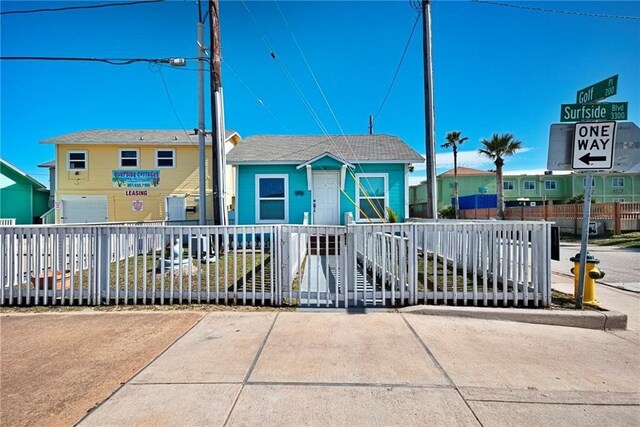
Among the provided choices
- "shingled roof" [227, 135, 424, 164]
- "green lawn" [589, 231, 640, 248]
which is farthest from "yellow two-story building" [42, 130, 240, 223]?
"green lawn" [589, 231, 640, 248]

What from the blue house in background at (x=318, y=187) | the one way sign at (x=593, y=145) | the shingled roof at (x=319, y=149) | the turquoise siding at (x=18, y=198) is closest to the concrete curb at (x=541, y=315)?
the one way sign at (x=593, y=145)

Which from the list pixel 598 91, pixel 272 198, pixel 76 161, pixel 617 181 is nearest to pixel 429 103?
pixel 598 91

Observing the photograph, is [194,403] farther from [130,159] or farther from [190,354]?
[130,159]

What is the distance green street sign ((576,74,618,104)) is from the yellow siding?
1596cm

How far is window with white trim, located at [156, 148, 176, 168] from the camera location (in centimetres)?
1850

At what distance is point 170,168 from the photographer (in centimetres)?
1844

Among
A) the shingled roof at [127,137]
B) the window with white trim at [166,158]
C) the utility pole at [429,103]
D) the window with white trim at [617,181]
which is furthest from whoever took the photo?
the window with white trim at [617,181]

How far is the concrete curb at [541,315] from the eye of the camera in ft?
13.8

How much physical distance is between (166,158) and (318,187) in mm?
10726

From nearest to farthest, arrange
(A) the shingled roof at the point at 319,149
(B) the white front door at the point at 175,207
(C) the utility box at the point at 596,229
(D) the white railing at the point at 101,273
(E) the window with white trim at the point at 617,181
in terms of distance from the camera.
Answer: (D) the white railing at the point at 101,273, (A) the shingled roof at the point at 319,149, (C) the utility box at the point at 596,229, (B) the white front door at the point at 175,207, (E) the window with white trim at the point at 617,181

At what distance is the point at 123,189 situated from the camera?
60.1 feet

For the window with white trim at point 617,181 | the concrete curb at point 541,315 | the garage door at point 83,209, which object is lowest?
the concrete curb at point 541,315

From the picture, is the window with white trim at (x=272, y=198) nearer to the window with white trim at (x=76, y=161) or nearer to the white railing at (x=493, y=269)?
the white railing at (x=493, y=269)

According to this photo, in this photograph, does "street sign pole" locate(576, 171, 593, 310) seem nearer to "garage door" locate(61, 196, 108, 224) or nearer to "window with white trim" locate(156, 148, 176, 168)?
"window with white trim" locate(156, 148, 176, 168)
